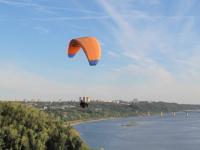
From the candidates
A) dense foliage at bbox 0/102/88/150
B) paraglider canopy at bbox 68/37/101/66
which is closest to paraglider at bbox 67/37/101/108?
paraglider canopy at bbox 68/37/101/66

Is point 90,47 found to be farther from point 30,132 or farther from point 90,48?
point 30,132

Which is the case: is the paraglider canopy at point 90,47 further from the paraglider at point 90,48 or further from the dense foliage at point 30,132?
the dense foliage at point 30,132

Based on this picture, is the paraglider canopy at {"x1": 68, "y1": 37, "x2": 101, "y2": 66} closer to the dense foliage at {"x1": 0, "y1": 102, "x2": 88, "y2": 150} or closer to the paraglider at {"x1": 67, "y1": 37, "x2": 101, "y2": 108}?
the paraglider at {"x1": 67, "y1": 37, "x2": 101, "y2": 108}

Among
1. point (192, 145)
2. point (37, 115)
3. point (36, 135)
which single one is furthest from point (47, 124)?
point (192, 145)

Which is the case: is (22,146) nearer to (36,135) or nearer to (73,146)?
(36,135)

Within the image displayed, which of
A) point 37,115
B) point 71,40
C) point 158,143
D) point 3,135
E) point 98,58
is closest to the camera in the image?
point 98,58

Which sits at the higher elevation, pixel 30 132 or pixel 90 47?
pixel 90 47

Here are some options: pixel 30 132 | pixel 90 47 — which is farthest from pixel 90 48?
pixel 30 132

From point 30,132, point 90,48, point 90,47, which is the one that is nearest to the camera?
point 90,48

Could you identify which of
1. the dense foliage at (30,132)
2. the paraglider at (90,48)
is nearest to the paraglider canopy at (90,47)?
the paraglider at (90,48)
